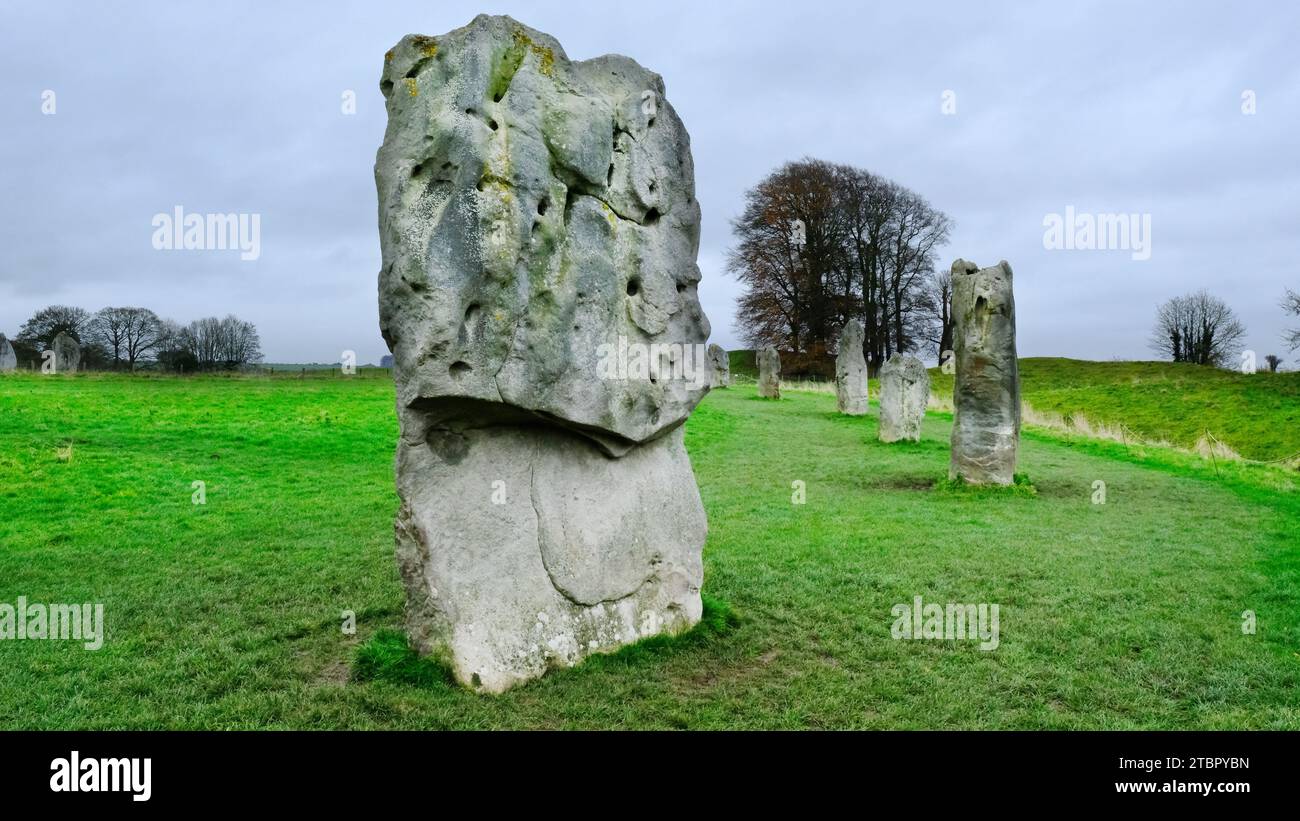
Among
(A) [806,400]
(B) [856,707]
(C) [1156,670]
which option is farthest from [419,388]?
(A) [806,400]

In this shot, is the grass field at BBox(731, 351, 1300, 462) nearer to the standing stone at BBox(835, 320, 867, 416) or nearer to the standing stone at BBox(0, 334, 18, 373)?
the standing stone at BBox(835, 320, 867, 416)

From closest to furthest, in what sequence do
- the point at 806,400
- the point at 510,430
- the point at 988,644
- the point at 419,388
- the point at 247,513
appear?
the point at 419,388, the point at 510,430, the point at 988,644, the point at 247,513, the point at 806,400

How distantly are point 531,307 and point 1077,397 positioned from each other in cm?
3539

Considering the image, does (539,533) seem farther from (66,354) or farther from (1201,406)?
(66,354)

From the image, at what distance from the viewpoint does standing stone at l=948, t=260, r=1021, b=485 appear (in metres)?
13.6

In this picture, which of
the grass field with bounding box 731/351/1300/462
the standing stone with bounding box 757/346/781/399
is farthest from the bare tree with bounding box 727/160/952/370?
the standing stone with bounding box 757/346/781/399

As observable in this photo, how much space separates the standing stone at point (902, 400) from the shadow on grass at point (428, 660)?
48.3ft

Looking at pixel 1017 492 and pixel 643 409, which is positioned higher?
pixel 643 409

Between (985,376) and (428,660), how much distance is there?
10779mm

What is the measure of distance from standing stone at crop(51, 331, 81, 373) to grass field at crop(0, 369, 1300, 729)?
23.2 metres

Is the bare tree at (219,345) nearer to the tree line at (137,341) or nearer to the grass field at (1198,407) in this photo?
the tree line at (137,341)

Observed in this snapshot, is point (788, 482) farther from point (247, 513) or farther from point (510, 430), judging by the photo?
point (510, 430)

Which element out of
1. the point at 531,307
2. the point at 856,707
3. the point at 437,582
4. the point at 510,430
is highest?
the point at 531,307

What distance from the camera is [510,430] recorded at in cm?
593
